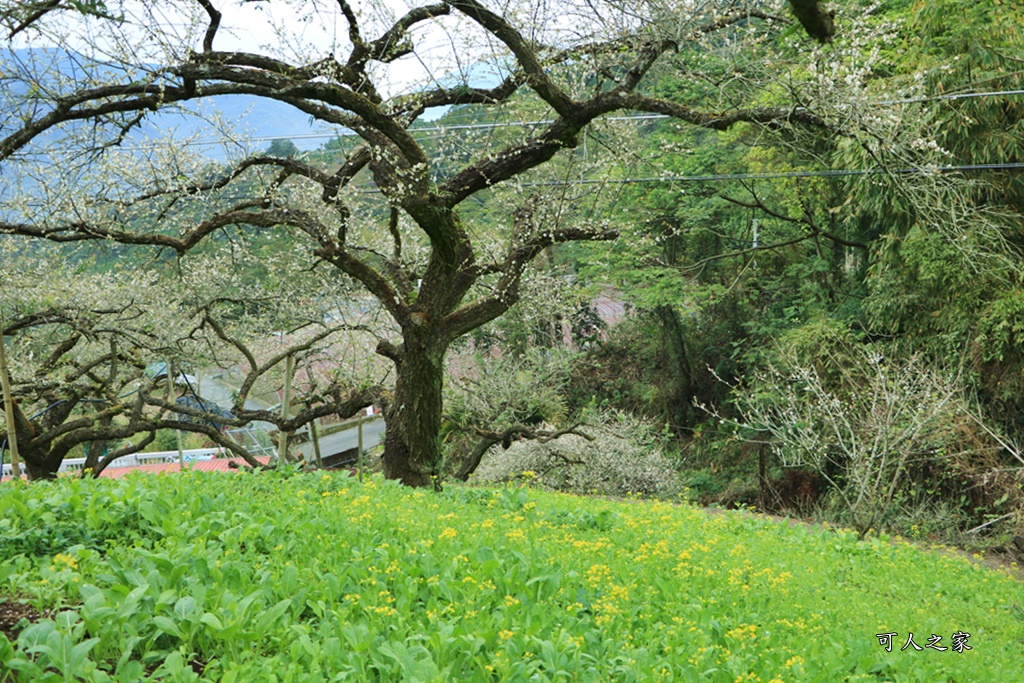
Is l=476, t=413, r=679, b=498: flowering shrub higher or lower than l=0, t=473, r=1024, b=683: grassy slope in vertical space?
lower

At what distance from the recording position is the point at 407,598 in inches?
147

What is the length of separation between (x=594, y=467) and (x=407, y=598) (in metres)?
11.3

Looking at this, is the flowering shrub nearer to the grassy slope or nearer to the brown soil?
the grassy slope

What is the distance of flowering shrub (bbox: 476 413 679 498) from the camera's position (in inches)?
583

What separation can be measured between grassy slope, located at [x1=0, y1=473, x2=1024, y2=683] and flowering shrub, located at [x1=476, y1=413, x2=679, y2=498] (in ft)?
26.8

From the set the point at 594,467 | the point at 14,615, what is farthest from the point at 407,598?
the point at 594,467

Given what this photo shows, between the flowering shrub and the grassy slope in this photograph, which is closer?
the grassy slope

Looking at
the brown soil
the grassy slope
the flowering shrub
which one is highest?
the brown soil

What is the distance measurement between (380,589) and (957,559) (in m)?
7.20

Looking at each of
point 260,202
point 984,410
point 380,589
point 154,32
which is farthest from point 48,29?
point 984,410

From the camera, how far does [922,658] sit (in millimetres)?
4754

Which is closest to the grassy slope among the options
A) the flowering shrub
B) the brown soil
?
the brown soil

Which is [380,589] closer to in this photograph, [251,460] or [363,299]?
[251,460]

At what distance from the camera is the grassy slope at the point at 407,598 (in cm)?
309
